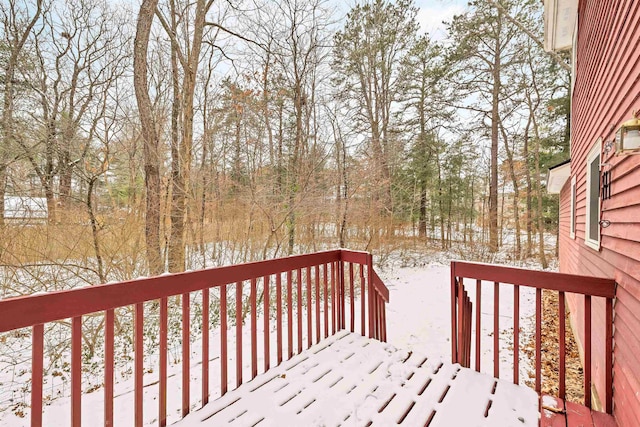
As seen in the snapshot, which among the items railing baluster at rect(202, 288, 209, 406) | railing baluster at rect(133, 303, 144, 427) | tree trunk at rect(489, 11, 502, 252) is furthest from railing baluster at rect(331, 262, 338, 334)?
tree trunk at rect(489, 11, 502, 252)

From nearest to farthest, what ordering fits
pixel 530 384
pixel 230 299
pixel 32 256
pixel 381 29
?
pixel 530 384 → pixel 32 256 → pixel 230 299 → pixel 381 29

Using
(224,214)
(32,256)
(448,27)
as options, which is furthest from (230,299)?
(448,27)

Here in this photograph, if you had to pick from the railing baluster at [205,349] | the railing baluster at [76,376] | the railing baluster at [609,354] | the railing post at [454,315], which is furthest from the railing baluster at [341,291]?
the railing baluster at [76,376]

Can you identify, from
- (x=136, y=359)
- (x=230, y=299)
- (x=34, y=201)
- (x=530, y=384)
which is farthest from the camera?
(x=230, y=299)

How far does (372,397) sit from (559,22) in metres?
7.00

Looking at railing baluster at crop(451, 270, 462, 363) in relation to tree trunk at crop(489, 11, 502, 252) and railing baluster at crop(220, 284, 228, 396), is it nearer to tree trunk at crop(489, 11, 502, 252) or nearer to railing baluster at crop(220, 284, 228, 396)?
railing baluster at crop(220, 284, 228, 396)

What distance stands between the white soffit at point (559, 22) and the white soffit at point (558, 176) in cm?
251

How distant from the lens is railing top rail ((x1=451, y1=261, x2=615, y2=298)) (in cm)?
205

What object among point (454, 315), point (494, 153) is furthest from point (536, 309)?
point (494, 153)

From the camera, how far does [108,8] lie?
22.4ft

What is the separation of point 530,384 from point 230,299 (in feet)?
19.5

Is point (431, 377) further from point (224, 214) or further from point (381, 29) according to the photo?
point (381, 29)

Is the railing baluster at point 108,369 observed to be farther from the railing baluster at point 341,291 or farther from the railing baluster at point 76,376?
the railing baluster at point 341,291

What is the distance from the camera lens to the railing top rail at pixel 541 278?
2049mm
